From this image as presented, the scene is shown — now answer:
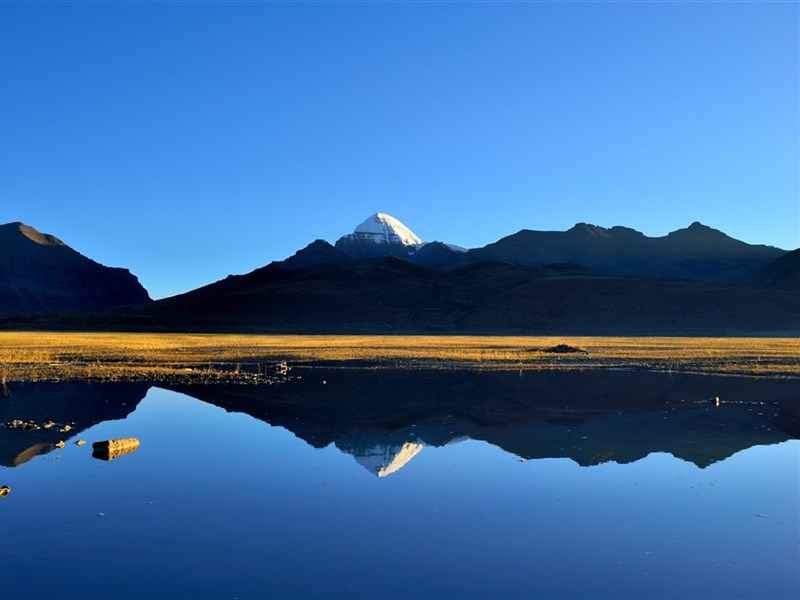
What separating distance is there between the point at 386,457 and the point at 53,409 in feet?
51.0

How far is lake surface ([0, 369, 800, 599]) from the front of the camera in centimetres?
1116

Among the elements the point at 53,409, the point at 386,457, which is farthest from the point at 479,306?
the point at 386,457

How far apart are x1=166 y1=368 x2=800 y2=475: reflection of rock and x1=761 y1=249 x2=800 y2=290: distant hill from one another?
5702 inches

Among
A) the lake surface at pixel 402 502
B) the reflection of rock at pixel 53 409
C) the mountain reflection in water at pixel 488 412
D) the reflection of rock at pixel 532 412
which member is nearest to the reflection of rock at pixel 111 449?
the lake surface at pixel 402 502

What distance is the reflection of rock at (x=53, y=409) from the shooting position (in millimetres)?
20703

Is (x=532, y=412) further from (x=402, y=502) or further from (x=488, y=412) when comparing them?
(x=402, y=502)

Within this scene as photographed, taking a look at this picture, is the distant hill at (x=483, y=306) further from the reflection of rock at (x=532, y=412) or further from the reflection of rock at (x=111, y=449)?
the reflection of rock at (x=111, y=449)

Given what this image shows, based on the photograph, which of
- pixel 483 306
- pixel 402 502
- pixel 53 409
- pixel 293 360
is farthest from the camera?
pixel 483 306

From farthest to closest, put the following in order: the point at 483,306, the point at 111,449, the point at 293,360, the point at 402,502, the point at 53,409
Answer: the point at 483,306 < the point at 293,360 < the point at 53,409 < the point at 111,449 < the point at 402,502

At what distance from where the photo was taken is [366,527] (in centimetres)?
1367

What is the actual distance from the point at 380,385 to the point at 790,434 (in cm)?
2007

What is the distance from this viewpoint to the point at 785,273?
583 feet

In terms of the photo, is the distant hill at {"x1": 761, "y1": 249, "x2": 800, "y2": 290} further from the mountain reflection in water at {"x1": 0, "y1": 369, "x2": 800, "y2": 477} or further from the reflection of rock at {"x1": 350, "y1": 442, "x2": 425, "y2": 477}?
the reflection of rock at {"x1": 350, "y1": 442, "x2": 425, "y2": 477}

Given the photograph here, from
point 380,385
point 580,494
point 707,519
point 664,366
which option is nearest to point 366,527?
point 580,494
